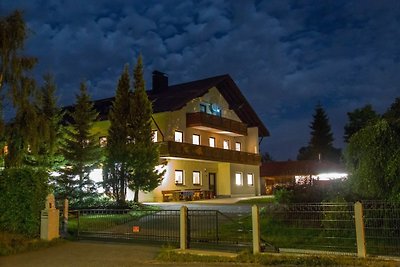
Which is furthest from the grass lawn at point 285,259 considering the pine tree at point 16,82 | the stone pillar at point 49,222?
the pine tree at point 16,82

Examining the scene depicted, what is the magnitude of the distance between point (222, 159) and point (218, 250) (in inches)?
951

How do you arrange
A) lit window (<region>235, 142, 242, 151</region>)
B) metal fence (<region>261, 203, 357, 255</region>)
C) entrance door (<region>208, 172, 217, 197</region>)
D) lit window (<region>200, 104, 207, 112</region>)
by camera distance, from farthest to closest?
lit window (<region>235, 142, 242, 151</region>), entrance door (<region>208, 172, 217, 197</region>), lit window (<region>200, 104, 207, 112</region>), metal fence (<region>261, 203, 357, 255</region>)

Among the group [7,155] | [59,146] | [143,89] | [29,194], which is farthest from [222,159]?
[29,194]

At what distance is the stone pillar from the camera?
591 inches

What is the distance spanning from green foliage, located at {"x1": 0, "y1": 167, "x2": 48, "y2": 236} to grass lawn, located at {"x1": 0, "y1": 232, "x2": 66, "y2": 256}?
396mm

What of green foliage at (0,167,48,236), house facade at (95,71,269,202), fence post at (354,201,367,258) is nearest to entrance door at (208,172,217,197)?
house facade at (95,71,269,202)

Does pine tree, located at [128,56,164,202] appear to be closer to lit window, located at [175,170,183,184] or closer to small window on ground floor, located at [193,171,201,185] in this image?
lit window, located at [175,170,183,184]

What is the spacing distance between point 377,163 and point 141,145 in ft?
48.2

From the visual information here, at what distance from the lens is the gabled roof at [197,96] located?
33.2m

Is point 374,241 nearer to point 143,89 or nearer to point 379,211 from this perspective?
point 379,211

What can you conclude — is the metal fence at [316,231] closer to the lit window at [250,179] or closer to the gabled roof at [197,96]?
the gabled roof at [197,96]

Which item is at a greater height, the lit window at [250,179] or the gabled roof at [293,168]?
the gabled roof at [293,168]

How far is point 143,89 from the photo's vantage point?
86.8ft

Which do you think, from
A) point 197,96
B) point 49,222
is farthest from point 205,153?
point 49,222
